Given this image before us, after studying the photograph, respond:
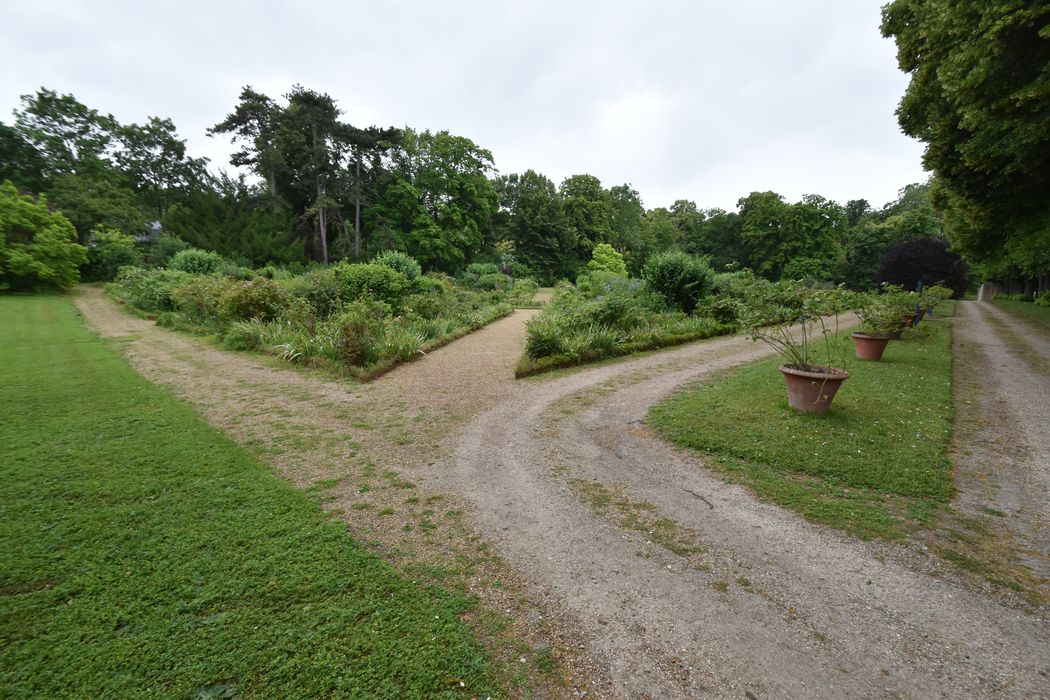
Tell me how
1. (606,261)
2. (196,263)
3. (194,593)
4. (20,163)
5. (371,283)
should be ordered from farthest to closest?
(606,261) → (20,163) → (196,263) → (371,283) → (194,593)

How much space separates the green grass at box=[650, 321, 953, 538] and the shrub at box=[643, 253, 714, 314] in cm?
775

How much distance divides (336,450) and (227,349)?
24.2 ft

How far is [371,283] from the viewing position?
503 inches

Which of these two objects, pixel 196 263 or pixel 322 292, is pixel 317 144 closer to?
pixel 196 263

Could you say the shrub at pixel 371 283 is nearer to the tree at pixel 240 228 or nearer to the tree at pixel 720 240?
the tree at pixel 240 228

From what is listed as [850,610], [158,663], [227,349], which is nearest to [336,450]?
[158,663]

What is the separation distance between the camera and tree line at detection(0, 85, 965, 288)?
96.2 ft

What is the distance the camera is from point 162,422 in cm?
494

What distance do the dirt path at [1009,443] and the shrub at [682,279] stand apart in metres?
6.83

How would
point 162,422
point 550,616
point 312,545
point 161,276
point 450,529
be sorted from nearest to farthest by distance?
point 550,616
point 312,545
point 450,529
point 162,422
point 161,276

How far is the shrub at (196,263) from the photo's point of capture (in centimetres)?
2147

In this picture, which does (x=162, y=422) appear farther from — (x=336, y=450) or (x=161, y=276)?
(x=161, y=276)

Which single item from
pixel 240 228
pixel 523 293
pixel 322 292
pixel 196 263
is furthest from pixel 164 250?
pixel 523 293

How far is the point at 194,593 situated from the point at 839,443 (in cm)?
565
